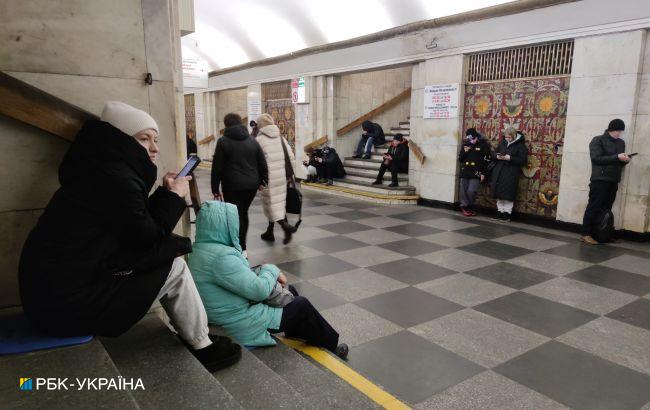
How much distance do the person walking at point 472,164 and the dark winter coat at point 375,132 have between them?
12.3 feet

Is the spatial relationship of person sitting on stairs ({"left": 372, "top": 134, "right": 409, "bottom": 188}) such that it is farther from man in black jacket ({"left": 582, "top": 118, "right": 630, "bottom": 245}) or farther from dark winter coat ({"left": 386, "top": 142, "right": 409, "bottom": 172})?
man in black jacket ({"left": 582, "top": 118, "right": 630, "bottom": 245})

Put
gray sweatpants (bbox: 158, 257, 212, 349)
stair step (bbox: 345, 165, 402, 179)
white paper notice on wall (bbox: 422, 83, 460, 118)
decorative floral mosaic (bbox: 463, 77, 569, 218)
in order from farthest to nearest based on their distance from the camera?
1. stair step (bbox: 345, 165, 402, 179)
2. white paper notice on wall (bbox: 422, 83, 460, 118)
3. decorative floral mosaic (bbox: 463, 77, 569, 218)
4. gray sweatpants (bbox: 158, 257, 212, 349)

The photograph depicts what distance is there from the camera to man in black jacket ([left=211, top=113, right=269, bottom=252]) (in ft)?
16.7

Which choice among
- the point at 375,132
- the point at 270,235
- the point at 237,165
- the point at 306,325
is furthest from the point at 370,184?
the point at 306,325

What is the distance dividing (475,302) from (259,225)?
397 centimetres

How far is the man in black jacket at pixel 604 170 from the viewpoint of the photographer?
235 inches

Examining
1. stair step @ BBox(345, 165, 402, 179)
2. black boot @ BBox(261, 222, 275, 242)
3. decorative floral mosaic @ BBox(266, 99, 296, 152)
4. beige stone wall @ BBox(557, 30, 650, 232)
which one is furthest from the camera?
decorative floral mosaic @ BBox(266, 99, 296, 152)

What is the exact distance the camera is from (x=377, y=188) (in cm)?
981

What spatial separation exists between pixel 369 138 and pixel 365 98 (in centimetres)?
145

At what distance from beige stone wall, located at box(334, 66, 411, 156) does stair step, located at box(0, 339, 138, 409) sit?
10.2m

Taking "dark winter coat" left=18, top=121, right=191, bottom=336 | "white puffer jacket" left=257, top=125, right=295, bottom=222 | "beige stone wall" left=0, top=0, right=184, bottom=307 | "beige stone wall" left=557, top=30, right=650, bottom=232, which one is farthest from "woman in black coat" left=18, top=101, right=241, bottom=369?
"beige stone wall" left=557, top=30, right=650, bottom=232

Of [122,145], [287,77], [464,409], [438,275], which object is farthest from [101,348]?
[287,77]

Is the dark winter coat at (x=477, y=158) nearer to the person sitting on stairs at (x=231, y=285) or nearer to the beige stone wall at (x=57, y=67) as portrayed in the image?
the person sitting on stairs at (x=231, y=285)

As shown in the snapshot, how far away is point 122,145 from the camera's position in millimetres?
2078
